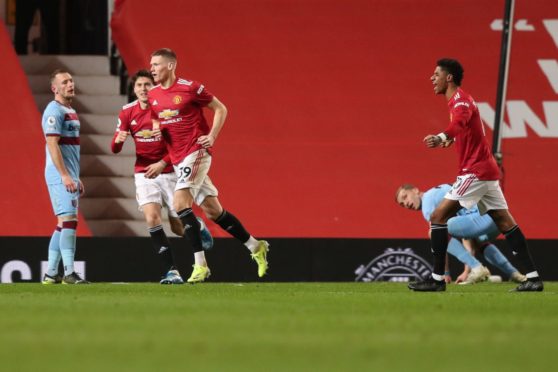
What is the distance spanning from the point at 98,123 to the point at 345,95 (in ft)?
10.7

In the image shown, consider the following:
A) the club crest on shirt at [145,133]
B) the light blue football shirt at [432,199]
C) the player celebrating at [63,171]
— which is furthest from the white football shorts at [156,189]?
the light blue football shirt at [432,199]

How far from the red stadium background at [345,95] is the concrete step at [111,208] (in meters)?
1.22

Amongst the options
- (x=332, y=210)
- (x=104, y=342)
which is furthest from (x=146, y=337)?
(x=332, y=210)

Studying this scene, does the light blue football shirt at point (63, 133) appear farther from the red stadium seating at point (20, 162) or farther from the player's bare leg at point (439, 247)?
the player's bare leg at point (439, 247)

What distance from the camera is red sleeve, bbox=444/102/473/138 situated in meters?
9.77

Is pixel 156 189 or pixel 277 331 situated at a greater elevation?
pixel 277 331

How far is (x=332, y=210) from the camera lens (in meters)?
15.6

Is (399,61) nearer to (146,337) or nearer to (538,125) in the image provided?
(538,125)

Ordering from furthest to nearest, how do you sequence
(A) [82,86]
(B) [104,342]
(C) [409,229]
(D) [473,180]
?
(A) [82,86] → (C) [409,229] → (D) [473,180] → (B) [104,342]

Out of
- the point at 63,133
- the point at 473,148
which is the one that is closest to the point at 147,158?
the point at 63,133

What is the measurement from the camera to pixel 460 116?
9859mm

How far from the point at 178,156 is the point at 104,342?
521cm

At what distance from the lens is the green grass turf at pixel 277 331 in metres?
5.06

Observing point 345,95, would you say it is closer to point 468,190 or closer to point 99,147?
point 99,147
